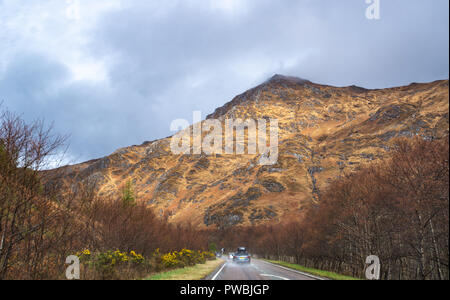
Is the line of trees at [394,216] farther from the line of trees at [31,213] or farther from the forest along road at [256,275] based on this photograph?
the line of trees at [31,213]

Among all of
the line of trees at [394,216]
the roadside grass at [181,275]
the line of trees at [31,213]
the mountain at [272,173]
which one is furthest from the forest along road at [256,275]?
the mountain at [272,173]

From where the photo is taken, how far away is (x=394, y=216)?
22.1m

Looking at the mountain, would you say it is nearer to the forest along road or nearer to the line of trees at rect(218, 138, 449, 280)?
the line of trees at rect(218, 138, 449, 280)

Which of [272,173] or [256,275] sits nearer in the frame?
[256,275]

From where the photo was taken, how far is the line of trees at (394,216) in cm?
1689

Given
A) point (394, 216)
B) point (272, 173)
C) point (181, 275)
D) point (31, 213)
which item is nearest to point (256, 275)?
point (181, 275)

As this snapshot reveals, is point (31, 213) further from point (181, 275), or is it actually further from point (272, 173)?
point (272, 173)

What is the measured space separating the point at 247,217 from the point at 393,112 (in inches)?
4276

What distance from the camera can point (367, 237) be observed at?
2716 centimetres

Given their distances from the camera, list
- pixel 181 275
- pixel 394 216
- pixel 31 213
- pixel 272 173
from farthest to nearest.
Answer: pixel 272 173, pixel 394 216, pixel 181 275, pixel 31 213

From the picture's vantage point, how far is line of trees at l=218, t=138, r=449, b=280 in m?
16.9

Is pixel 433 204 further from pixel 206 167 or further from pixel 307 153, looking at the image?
pixel 206 167
